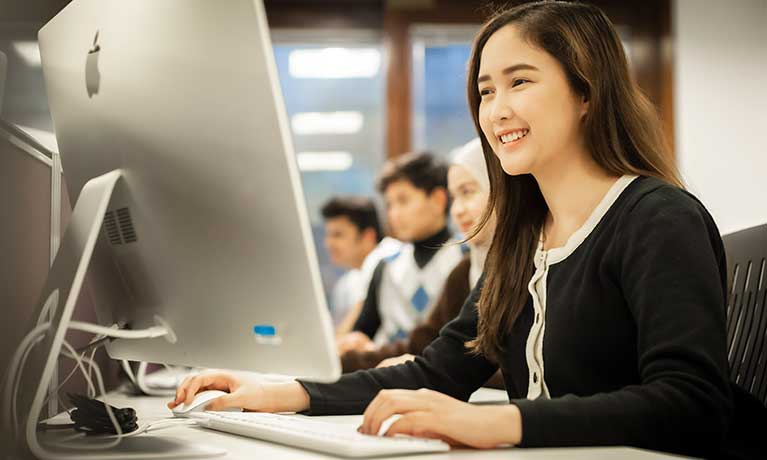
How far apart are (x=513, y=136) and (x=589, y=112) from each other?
105 mm

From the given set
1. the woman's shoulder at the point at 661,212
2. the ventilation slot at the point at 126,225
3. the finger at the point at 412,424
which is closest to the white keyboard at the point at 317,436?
the finger at the point at 412,424

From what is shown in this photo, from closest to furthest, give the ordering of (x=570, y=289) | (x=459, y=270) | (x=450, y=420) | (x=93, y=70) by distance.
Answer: (x=450, y=420) → (x=93, y=70) → (x=570, y=289) → (x=459, y=270)

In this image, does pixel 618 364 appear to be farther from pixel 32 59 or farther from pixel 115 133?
pixel 32 59

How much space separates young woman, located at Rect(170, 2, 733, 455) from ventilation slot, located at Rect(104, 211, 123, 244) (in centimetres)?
24

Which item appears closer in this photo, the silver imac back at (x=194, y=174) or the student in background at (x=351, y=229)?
the silver imac back at (x=194, y=174)

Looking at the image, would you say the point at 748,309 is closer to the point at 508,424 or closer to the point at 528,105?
the point at 528,105

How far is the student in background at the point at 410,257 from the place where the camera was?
284 centimetres

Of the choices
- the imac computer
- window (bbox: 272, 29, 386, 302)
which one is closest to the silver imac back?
the imac computer

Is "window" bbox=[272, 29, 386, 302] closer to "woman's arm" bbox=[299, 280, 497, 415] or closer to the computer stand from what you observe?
"woman's arm" bbox=[299, 280, 497, 415]

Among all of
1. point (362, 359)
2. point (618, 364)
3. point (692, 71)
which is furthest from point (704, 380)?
point (692, 71)

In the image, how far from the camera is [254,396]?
1.02 m

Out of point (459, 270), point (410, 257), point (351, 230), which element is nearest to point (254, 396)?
point (459, 270)

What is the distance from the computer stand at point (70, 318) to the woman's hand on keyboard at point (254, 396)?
166 mm

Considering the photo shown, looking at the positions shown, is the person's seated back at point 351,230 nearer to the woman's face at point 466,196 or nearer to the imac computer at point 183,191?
the woman's face at point 466,196
